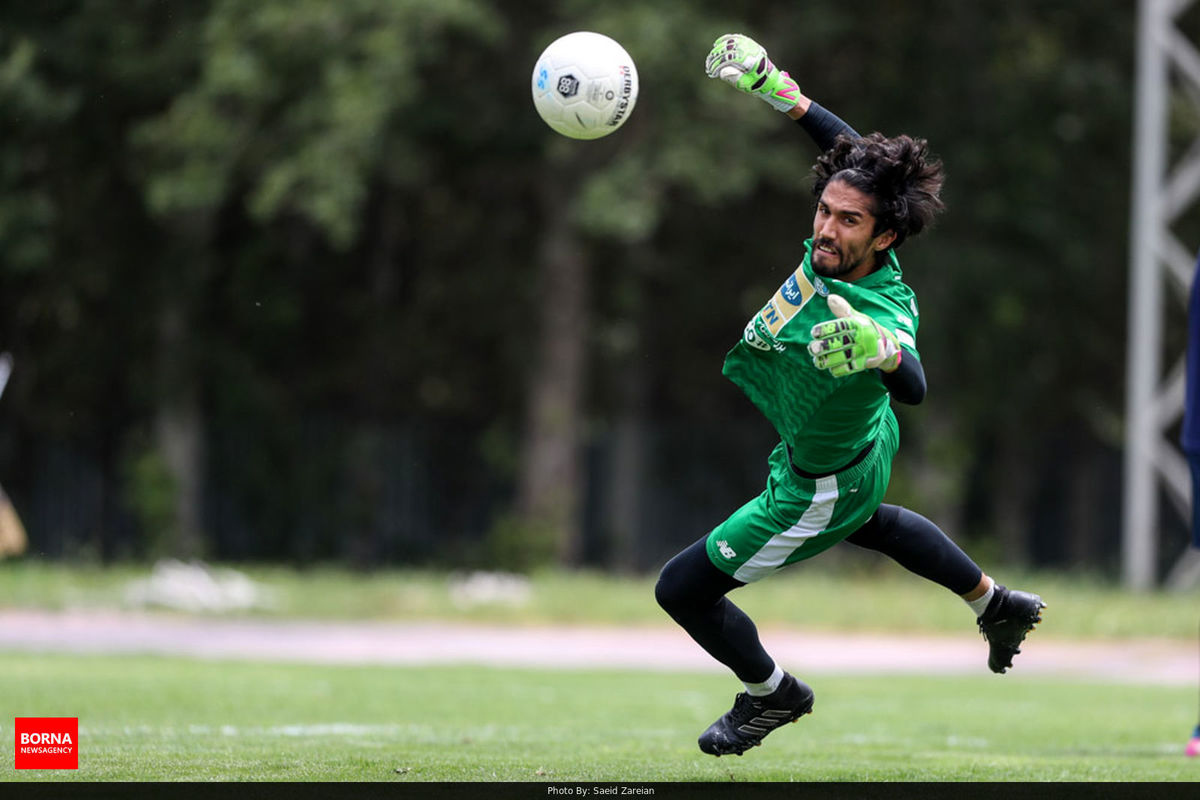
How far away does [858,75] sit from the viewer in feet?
81.9

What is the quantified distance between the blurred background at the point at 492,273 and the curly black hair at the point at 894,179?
13.3m

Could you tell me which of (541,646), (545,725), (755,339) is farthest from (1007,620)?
(541,646)

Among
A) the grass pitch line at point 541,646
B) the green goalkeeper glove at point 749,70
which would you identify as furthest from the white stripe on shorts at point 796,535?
the grass pitch line at point 541,646

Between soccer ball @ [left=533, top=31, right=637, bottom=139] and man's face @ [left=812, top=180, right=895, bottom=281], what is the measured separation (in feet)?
3.62

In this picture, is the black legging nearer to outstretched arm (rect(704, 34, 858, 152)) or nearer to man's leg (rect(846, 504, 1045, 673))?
man's leg (rect(846, 504, 1045, 673))

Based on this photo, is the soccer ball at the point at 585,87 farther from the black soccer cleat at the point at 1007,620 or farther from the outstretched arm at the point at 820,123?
the black soccer cleat at the point at 1007,620

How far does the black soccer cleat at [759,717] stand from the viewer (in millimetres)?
6652

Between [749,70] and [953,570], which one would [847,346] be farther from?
[749,70]

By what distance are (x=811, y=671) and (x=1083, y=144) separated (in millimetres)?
13257

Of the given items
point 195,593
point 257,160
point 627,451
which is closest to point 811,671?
point 195,593

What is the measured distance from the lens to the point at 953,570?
21.9 feet

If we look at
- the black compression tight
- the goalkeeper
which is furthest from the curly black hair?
the black compression tight

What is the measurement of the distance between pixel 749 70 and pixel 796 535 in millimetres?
1942

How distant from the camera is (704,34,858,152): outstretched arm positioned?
6719 millimetres
